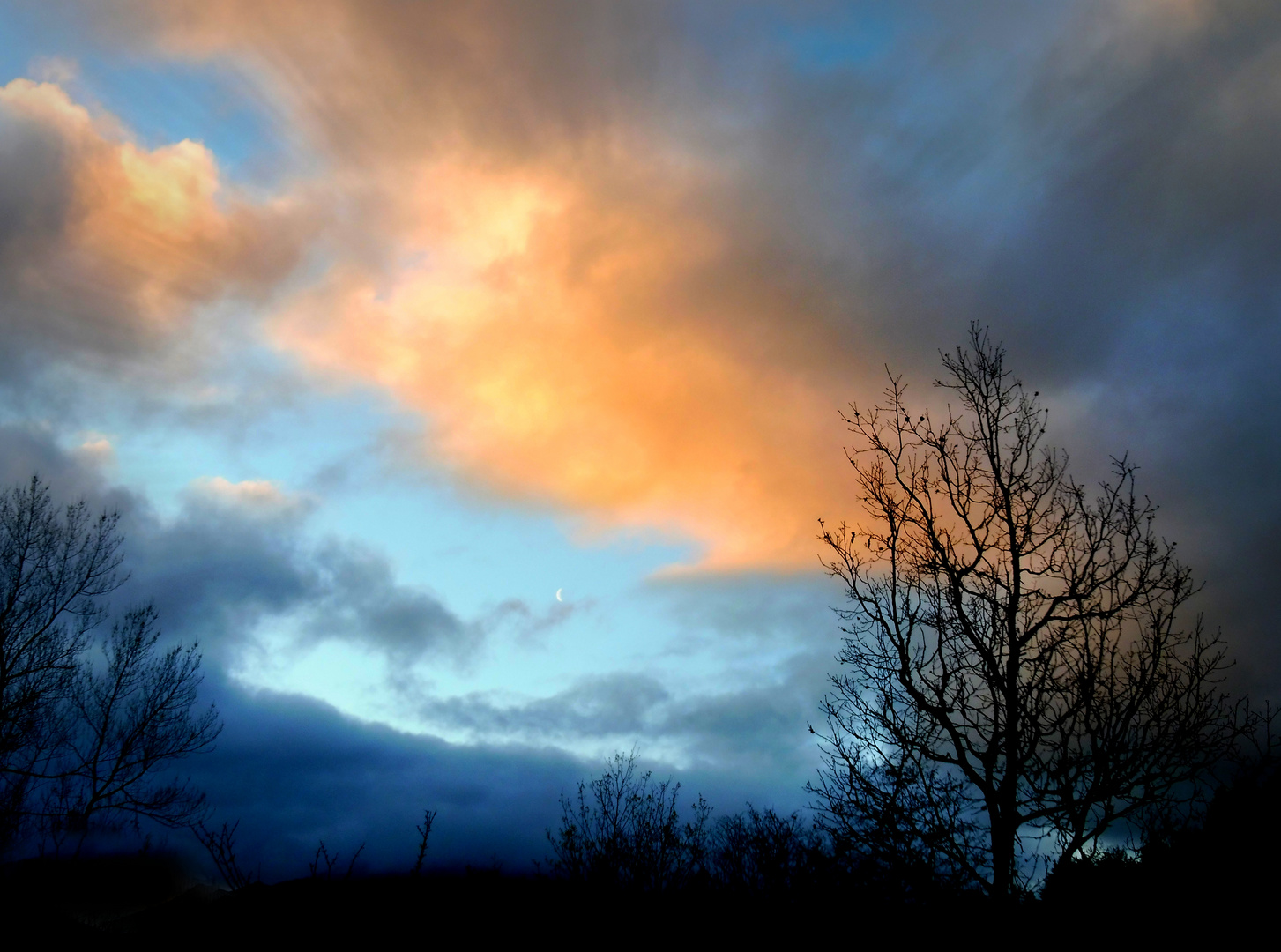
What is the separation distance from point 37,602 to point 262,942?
68.3 feet

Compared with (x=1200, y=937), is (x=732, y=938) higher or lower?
lower


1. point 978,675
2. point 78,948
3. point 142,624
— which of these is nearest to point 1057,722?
point 978,675

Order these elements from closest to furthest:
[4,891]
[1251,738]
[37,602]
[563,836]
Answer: [1251,738] < [4,891] < [563,836] < [37,602]

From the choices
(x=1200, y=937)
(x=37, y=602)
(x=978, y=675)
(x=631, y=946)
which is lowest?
(x=631, y=946)

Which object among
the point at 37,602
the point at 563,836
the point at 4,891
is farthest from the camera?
the point at 37,602

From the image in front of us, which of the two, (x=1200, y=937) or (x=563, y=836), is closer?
(x=1200, y=937)

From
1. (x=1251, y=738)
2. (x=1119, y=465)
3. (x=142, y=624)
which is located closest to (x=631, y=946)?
(x=1251, y=738)

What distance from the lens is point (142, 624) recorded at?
3117 cm

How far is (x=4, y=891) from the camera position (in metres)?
12.0

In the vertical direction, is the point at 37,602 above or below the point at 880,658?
above

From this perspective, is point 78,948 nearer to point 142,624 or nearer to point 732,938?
point 732,938

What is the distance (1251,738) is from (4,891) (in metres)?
20.1

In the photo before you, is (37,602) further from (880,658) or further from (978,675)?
(978,675)

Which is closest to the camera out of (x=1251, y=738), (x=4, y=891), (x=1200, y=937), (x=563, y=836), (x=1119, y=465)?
(x=1200, y=937)
